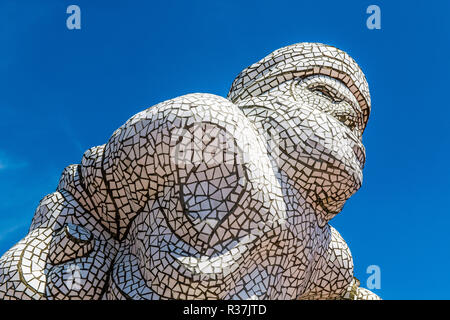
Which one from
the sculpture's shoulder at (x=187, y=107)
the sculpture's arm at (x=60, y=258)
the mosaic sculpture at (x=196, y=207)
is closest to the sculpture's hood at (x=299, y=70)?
the mosaic sculpture at (x=196, y=207)

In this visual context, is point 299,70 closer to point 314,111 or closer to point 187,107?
point 314,111

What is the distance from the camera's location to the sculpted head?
713 centimetres

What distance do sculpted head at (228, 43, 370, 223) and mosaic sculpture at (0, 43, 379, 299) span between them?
0.02 meters

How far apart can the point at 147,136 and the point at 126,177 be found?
0.58 metres

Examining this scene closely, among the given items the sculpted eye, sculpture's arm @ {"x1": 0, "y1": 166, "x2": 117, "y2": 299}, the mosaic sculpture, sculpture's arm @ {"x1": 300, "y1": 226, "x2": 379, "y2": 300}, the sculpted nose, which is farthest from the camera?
the sculpted eye

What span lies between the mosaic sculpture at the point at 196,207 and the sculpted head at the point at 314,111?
0.06 ft

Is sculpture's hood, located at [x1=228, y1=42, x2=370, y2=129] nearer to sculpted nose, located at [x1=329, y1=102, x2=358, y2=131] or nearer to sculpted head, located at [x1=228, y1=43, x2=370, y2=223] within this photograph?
sculpted head, located at [x1=228, y1=43, x2=370, y2=223]

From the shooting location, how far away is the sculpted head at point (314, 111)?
7.13 meters

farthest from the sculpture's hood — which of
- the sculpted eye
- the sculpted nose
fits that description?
the sculpted nose

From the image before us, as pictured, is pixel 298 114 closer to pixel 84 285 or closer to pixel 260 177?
pixel 260 177
